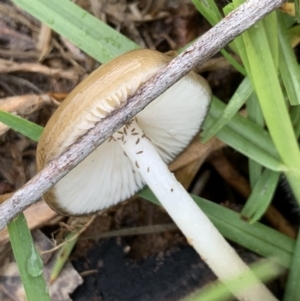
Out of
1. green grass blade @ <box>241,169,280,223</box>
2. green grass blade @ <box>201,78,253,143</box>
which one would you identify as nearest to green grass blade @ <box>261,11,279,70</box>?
green grass blade @ <box>201,78,253,143</box>

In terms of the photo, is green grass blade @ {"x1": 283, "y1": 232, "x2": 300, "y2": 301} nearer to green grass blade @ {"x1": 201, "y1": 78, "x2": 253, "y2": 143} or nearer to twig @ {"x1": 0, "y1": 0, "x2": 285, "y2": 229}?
green grass blade @ {"x1": 201, "y1": 78, "x2": 253, "y2": 143}

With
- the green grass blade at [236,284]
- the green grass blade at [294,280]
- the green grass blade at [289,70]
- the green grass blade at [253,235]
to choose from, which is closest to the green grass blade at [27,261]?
the green grass blade at [236,284]

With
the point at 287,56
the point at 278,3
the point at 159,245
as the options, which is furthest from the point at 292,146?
the point at 159,245

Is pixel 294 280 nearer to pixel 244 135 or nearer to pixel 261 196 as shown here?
pixel 261 196

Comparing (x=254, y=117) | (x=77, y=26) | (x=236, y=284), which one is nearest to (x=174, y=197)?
(x=236, y=284)

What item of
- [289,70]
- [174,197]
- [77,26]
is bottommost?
[174,197]

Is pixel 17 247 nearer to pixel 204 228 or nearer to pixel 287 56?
pixel 204 228

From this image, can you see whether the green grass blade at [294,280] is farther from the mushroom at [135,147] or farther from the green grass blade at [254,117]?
the green grass blade at [254,117]

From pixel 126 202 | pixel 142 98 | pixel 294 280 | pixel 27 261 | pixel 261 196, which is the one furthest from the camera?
pixel 126 202
